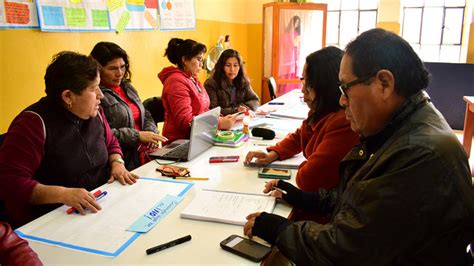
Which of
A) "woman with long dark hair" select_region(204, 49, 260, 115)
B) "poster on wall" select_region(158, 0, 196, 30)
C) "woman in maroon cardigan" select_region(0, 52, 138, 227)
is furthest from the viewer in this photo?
"poster on wall" select_region(158, 0, 196, 30)

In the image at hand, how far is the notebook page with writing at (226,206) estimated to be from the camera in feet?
4.33

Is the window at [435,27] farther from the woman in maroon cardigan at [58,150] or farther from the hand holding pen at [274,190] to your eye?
the woman in maroon cardigan at [58,150]

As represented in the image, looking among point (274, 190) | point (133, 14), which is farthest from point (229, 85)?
point (274, 190)

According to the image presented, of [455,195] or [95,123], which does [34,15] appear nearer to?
[95,123]

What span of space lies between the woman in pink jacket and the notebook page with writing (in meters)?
1.09

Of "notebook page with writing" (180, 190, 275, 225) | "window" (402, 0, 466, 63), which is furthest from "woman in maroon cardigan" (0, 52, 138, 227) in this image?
"window" (402, 0, 466, 63)

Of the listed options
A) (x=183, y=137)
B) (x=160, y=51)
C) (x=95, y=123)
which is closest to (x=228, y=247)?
(x=95, y=123)

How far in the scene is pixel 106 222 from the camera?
1.31 meters

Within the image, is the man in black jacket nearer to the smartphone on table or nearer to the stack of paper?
the smartphone on table

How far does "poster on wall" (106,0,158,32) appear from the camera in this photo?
10.3ft

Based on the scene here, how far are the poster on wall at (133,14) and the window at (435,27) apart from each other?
3.60m

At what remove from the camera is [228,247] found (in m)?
1.14

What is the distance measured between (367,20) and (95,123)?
16.7ft

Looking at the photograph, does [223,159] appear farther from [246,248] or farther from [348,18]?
[348,18]
